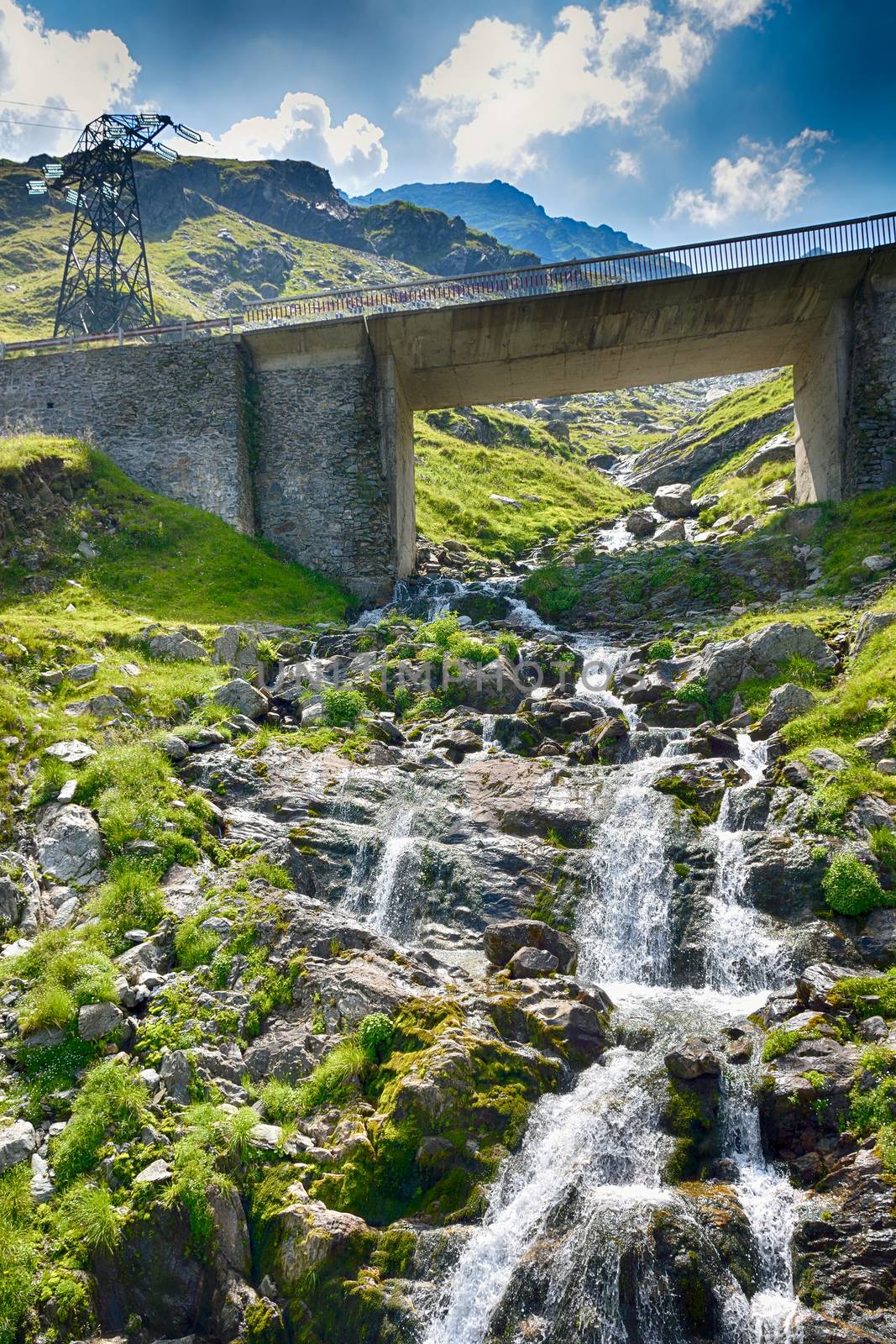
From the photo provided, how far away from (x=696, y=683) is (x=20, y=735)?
1245 centimetres

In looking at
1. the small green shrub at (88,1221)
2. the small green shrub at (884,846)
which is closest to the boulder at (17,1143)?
the small green shrub at (88,1221)

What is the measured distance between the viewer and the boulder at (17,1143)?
30.2 feet

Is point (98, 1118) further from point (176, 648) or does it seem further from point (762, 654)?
point (762, 654)

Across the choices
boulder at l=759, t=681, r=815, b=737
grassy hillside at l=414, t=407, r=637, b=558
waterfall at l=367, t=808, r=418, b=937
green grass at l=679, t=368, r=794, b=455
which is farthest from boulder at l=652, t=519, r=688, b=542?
waterfall at l=367, t=808, r=418, b=937

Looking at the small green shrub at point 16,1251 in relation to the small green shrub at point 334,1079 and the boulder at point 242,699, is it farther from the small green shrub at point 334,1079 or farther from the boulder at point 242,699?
the boulder at point 242,699

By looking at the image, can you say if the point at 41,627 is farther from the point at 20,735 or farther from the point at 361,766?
the point at 361,766

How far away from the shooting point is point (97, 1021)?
34.9ft

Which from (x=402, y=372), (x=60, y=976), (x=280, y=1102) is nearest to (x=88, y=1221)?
(x=280, y=1102)

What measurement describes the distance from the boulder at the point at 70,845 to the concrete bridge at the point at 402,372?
15336mm

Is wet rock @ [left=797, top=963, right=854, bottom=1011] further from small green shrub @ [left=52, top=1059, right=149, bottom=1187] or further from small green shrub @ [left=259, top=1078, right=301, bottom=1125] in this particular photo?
small green shrub @ [left=52, top=1059, right=149, bottom=1187]

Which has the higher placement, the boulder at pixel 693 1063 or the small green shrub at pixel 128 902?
the small green shrub at pixel 128 902

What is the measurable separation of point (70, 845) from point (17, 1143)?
456 centimetres

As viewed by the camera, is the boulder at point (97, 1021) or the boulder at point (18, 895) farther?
the boulder at point (18, 895)

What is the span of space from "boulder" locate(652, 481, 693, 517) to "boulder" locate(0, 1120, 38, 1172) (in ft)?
103
